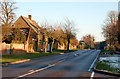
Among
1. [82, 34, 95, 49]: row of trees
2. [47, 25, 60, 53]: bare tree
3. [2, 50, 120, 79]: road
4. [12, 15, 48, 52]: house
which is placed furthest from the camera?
[82, 34, 95, 49]: row of trees

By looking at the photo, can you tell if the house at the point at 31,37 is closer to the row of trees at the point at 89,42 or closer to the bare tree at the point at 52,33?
the bare tree at the point at 52,33

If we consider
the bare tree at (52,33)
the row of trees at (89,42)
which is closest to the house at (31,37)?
the bare tree at (52,33)

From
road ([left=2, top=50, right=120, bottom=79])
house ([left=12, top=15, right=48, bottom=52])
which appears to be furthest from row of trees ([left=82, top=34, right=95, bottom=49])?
road ([left=2, top=50, right=120, bottom=79])

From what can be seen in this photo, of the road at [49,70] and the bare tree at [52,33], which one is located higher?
the bare tree at [52,33]

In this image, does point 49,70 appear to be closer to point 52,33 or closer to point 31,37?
point 31,37

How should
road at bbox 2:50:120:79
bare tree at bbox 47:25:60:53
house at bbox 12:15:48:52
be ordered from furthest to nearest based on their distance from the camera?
bare tree at bbox 47:25:60:53
house at bbox 12:15:48:52
road at bbox 2:50:120:79

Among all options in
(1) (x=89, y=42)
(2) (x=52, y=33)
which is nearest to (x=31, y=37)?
(2) (x=52, y=33)

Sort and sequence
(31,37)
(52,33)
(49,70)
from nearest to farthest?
1. (49,70)
2. (31,37)
3. (52,33)

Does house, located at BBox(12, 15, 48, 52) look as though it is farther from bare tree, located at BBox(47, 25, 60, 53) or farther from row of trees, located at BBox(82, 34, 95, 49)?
row of trees, located at BBox(82, 34, 95, 49)

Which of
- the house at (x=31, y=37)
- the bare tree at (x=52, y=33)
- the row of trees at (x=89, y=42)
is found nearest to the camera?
the house at (x=31, y=37)

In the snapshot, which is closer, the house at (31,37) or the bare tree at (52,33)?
the house at (31,37)

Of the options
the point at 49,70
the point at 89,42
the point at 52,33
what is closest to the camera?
the point at 49,70

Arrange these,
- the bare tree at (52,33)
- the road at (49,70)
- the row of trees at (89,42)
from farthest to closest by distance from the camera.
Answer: the row of trees at (89,42)
the bare tree at (52,33)
the road at (49,70)

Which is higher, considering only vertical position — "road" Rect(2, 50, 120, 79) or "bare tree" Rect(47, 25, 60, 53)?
"bare tree" Rect(47, 25, 60, 53)
